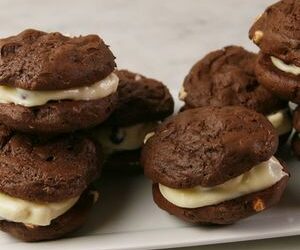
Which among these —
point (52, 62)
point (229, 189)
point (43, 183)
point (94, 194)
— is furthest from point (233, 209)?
point (52, 62)

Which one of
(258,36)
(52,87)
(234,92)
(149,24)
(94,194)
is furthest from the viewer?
(149,24)

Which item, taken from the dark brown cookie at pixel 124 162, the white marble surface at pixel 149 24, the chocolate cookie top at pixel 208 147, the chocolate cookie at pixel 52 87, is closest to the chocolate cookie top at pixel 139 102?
the dark brown cookie at pixel 124 162

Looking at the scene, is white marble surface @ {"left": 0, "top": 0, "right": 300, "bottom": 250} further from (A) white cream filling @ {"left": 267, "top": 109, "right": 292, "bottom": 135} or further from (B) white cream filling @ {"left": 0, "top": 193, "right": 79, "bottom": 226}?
(B) white cream filling @ {"left": 0, "top": 193, "right": 79, "bottom": 226}

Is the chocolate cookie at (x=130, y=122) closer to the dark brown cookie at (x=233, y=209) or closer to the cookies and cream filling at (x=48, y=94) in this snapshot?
the cookies and cream filling at (x=48, y=94)

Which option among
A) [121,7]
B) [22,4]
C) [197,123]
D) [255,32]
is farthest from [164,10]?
[197,123]

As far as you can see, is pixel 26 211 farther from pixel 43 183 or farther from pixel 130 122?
pixel 130 122

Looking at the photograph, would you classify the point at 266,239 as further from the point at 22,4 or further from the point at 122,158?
the point at 22,4
